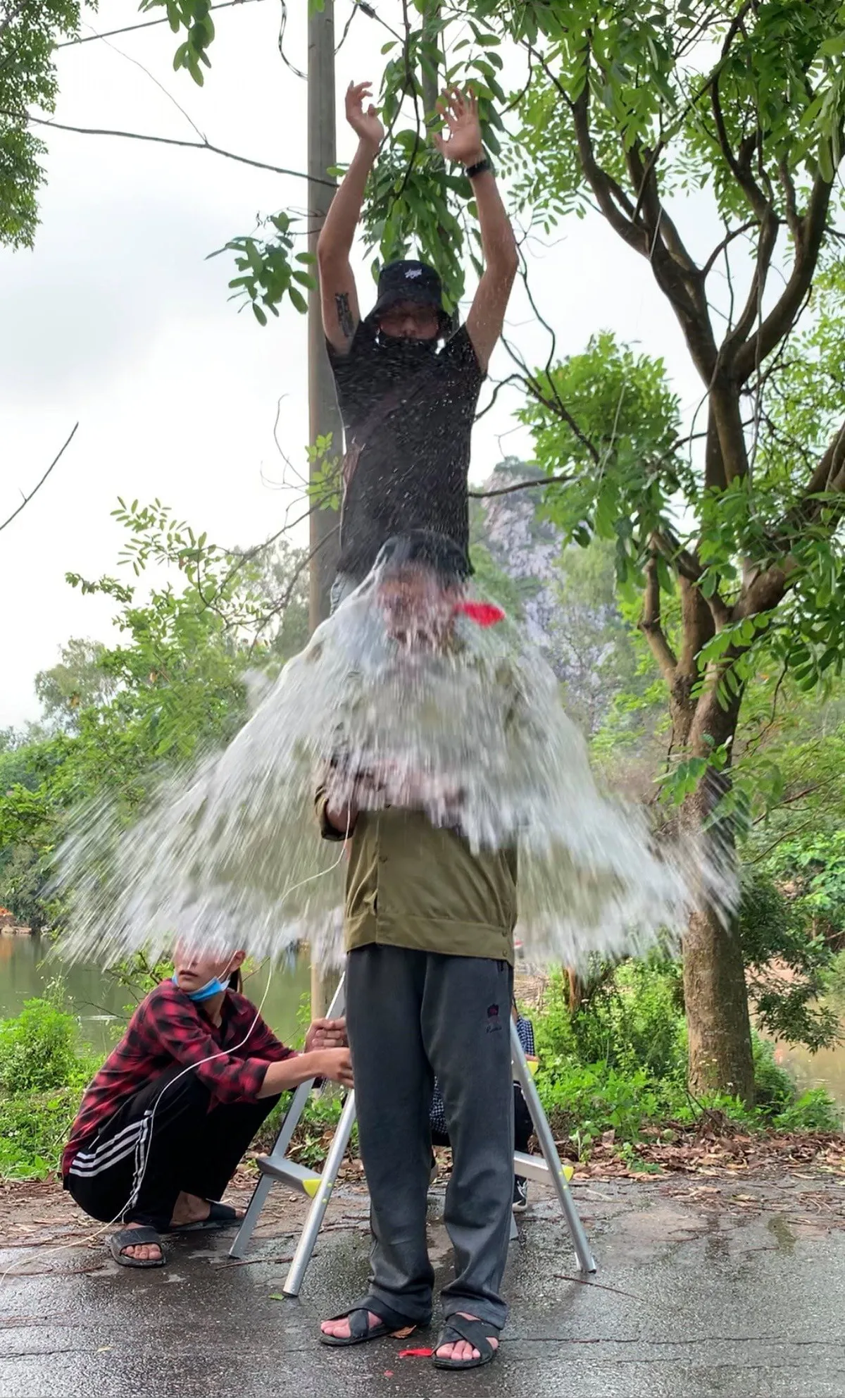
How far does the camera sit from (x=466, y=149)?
125 inches

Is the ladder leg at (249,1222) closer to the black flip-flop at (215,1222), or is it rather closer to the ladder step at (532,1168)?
the black flip-flop at (215,1222)

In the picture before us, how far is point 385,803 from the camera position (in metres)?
2.75

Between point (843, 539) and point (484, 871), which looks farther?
point (843, 539)

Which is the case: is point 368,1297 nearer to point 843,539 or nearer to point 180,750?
point 180,750

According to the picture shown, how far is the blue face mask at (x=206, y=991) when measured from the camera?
3.58 metres

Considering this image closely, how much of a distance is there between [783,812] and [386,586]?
8.35 metres

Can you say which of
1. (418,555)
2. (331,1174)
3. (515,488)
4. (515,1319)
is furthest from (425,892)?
(515,488)

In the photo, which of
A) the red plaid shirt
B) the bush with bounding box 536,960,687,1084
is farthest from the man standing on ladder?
the bush with bounding box 536,960,687,1084

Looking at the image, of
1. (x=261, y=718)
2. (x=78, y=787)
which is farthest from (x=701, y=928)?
(x=261, y=718)

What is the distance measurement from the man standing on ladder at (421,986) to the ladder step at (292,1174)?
38 cm

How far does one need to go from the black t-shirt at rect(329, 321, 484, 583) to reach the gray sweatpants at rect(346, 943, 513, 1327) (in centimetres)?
95

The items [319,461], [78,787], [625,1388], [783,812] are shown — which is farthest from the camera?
[783,812]

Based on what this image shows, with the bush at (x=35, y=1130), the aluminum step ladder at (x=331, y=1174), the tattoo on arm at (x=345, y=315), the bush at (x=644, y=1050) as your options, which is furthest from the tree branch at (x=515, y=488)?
the aluminum step ladder at (x=331, y=1174)

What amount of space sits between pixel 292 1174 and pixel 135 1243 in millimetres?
469
